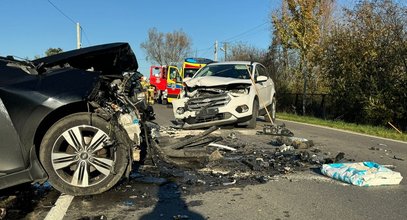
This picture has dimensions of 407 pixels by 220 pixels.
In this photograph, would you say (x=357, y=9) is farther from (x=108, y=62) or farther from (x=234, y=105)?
(x=108, y=62)

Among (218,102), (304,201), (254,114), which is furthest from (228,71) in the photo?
(304,201)

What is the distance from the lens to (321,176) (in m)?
6.07

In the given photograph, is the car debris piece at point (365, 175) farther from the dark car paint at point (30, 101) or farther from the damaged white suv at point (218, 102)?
the damaged white suv at point (218, 102)

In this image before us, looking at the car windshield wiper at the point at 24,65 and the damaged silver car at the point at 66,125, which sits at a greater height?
the car windshield wiper at the point at 24,65

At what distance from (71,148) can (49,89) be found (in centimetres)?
74

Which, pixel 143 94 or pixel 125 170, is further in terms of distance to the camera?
pixel 143 94

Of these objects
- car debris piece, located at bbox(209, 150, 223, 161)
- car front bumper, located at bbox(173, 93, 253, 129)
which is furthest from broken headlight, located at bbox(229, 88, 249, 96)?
car debris piece, located at bbox(209, 150, 223, 161)

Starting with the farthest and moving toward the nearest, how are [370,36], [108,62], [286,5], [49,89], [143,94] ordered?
[286,5]
[370,36]
[143,94]
[108,62]
[49,89]

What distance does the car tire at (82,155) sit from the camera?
456 cm

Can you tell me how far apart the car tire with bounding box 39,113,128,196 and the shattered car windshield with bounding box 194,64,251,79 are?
291 inches

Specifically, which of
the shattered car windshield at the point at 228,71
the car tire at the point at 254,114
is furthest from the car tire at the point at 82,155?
the shattered car windshield at the point at 228,71

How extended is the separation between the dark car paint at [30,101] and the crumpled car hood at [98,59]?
1cm

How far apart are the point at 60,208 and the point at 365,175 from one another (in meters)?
3.88

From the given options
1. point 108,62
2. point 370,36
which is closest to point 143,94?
point 108,62
